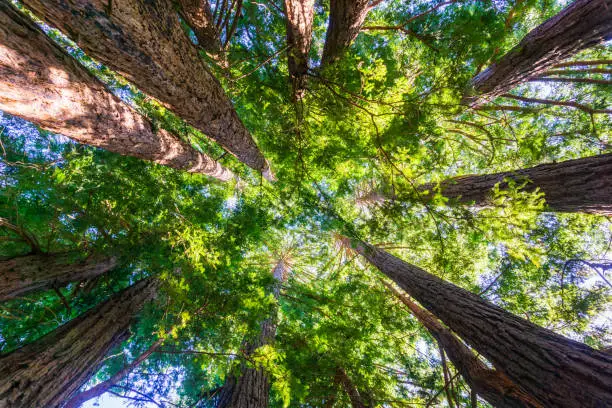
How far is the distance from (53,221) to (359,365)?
17.1 ft

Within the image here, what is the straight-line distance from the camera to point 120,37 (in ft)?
4.54

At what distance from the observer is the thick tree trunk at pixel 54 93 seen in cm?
121

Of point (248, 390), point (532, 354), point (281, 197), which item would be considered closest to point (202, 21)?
point (281, 197)

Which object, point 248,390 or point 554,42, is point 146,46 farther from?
point 554,42

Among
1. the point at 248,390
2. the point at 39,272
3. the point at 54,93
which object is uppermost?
the point at 54,93

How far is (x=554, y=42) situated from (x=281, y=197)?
15.5 feet

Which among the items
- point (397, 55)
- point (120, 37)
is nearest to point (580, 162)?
point (397, 55)

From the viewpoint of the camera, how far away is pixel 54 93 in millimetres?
1431

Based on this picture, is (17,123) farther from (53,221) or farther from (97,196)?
(97,196)

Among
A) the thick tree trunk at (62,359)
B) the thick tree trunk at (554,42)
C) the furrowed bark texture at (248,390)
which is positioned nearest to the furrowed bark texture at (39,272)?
the thick tree trunk at (62,359)

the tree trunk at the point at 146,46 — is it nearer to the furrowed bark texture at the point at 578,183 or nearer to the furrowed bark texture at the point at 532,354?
the furrowed bark texture at the point at 578,183

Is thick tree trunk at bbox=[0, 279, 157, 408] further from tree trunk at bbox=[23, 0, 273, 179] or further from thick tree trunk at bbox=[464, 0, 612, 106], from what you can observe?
thick tree trunk at bbox=[464, 0, 612, 106]

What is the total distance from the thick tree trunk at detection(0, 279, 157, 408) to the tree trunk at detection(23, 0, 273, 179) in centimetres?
313

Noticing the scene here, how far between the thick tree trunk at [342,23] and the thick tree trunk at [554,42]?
5.23 feet
